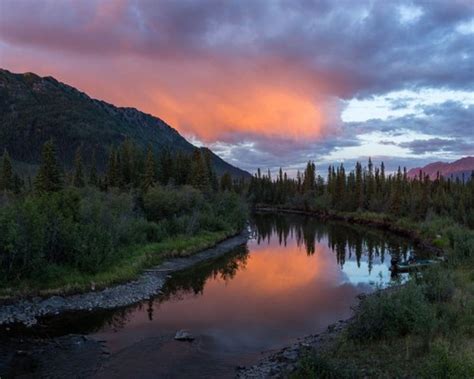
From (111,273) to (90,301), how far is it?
17.0 ft

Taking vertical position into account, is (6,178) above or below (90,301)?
above

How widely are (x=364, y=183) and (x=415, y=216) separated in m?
49.5

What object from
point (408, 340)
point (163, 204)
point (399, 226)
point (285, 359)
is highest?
point (163, 204)

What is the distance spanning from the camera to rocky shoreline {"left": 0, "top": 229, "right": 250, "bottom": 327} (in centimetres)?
2305

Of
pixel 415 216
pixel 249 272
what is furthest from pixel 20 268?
pixel 415 216

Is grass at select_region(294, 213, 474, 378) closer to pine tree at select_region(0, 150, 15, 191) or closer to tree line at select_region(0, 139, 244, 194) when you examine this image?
tree line at select_region(0, 139, 244, 194)

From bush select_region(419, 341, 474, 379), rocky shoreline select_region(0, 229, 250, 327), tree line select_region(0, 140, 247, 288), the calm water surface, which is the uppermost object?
tree line select_region(0, 140, 247, 288)

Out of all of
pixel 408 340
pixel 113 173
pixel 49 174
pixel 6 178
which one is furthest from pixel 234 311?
pixel 6 178

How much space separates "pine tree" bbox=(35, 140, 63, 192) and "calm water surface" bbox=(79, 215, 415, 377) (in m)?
25.6

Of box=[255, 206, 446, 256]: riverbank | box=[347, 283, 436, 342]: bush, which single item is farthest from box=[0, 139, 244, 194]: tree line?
box=[347, 283, 436, 342]: bush

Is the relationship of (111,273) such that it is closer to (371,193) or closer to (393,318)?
(393,318)

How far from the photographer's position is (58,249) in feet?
99.0

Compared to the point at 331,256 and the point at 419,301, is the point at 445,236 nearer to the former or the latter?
the point at 331,256

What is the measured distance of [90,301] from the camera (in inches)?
1045
